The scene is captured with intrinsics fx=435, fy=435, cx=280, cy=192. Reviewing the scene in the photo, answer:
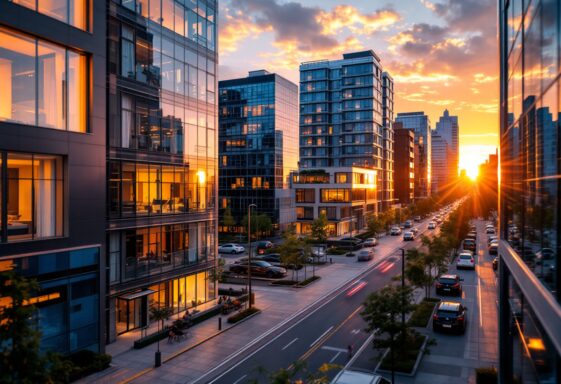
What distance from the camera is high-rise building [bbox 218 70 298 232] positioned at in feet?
270

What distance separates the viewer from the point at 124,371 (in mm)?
21891

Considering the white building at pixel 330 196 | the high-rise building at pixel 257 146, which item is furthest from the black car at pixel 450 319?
the white building at pixel 330 196

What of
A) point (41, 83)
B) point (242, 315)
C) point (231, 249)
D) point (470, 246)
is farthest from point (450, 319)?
point (231, 249)

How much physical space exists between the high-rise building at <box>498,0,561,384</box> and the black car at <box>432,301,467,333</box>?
10.0 metres

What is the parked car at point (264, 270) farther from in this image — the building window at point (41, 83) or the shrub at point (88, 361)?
the building window at point (41, 83)

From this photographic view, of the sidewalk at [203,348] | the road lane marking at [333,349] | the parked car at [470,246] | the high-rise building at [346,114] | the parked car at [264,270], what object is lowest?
the sidewalk at [203,348]

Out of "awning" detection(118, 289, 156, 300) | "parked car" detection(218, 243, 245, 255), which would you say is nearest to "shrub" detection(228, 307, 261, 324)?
"awning" detection(118, 289, 156, 300)

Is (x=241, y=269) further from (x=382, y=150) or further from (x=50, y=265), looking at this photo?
(x=382, y=150)

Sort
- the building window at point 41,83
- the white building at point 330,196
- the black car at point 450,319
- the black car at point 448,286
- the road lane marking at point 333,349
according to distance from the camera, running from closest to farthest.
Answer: the building window at point 41,83 → the road lane marking at point 333,349 → the black car at point 450,319 → the black car at point 448,286 → the white building at point 330,196

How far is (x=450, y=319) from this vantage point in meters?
27.0

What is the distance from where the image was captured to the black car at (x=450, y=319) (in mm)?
26984

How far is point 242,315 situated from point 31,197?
16.0 m

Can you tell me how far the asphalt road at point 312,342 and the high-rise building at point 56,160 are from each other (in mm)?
8188

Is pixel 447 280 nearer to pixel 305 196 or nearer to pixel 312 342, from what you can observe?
pixel 312 342
